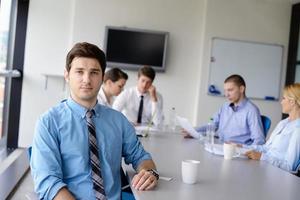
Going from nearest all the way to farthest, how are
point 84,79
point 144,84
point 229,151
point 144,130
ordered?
point 84,79, point 229,151, point 144,130, point 144,84

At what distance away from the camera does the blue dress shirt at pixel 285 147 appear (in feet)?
7.71

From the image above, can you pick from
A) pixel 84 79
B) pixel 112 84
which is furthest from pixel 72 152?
pixel 112 84

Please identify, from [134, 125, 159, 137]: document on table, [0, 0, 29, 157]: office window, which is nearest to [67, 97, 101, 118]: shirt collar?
[134, 125, 159, 137]: document on table

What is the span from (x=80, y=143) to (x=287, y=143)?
1.54 metres

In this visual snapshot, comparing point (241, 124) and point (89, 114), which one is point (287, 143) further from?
point (89, 114)

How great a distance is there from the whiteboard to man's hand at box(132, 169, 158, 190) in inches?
161

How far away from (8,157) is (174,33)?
286 centimetres

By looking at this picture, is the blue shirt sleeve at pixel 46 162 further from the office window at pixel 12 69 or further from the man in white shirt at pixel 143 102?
the office window at pixel 12 69

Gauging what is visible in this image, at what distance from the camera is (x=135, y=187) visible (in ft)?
4.87

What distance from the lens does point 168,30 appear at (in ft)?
17.9

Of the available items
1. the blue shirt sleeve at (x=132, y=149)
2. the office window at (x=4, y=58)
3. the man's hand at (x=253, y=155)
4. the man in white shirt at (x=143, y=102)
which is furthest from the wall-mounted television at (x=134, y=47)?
the blue shirt sleeve at (x=132, y=149)

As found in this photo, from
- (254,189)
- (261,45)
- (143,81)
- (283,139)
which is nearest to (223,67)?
(261,45)

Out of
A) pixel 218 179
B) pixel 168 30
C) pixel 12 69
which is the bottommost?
pixel 218 179

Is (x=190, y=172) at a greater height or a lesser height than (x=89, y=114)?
lesser
